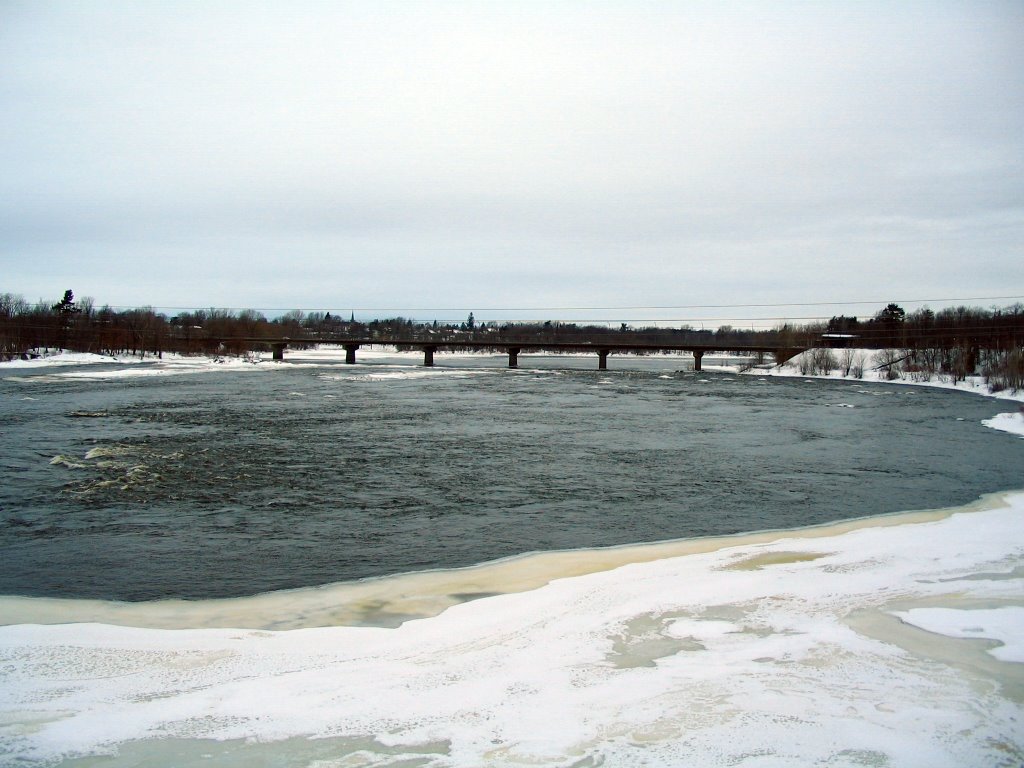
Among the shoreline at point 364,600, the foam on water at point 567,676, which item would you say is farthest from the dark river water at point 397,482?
the foam on water at point 567,676

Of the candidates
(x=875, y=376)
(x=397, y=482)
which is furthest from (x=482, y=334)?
(x=397, y=482)

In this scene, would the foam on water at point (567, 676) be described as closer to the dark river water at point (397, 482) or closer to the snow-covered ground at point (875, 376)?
the dark river water at point (397, 482)

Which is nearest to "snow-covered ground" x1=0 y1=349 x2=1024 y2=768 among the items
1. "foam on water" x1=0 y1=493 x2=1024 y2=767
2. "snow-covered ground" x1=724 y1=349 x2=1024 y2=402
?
"foam on water" x1=0 y1=493 x2=1024 y2=767

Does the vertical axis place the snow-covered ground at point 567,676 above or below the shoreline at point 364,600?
above

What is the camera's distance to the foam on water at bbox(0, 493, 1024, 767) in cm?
559

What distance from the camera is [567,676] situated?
22.7 feet

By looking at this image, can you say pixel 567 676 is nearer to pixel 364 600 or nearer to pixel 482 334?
pixel 364 600

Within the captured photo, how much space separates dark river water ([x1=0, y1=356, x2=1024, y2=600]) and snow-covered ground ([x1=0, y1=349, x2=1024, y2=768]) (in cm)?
155

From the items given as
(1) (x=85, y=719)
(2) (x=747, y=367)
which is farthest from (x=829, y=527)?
(2) (x=747, y=367)

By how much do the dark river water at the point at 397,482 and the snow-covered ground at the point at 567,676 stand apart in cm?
155

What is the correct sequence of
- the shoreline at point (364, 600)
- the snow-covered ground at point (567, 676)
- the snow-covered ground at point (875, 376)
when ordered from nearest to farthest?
the snow-covered ground at point (567, 676) < the shoreline at point (364, 600) < the snow-covered ground at point (875, 376)

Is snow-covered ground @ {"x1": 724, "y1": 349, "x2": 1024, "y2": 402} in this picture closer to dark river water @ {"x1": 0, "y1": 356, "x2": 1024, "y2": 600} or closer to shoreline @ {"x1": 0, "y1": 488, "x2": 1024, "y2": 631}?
dark river water @ {"x1": 0, "y1": 356, "x2": 1024, "y2": 600}

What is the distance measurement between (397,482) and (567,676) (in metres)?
10.8

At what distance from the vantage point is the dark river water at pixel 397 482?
36.8ft
